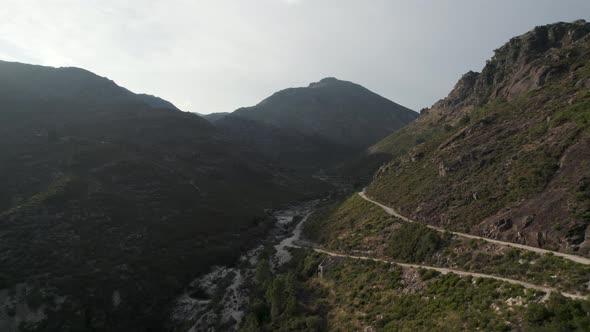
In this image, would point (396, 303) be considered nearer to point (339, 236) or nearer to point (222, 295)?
point (339, 236)

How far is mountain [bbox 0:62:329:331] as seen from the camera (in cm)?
4178

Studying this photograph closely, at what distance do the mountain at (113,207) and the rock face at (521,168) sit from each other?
3683 centimetres

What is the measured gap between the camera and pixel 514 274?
23.6 meters

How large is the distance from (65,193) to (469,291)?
72512 millimetres

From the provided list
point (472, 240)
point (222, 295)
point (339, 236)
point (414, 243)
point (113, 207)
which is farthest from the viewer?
point (113, 207)

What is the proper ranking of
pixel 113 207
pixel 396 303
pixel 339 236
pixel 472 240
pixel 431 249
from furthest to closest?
pixel 113 207
pixel 339 236
pixel 431 249
pixel 472 240
pixel 396 303

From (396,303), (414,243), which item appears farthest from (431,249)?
(396,303)

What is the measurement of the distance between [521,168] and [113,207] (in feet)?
228

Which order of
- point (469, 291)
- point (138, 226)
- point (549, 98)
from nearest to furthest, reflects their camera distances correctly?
point (469, 291) < point (549, 98) < point (138, 226)

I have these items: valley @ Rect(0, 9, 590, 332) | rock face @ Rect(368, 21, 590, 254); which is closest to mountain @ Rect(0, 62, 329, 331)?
valley @ Rect(0, 9, 590, 332)

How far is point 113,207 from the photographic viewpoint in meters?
65.4

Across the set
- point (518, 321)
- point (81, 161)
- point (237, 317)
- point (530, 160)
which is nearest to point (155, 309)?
point (237, 317)

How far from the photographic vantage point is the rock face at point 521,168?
90.6 feet

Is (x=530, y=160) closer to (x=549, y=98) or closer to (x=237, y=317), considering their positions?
(x=549, y=98)
